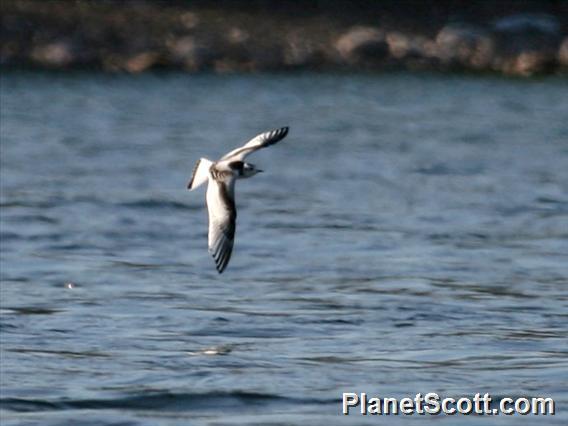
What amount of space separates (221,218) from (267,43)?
30.9m

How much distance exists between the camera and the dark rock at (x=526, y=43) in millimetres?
40250

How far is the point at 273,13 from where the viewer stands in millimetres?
44125

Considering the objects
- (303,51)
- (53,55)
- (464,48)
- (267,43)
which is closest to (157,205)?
(53,55)

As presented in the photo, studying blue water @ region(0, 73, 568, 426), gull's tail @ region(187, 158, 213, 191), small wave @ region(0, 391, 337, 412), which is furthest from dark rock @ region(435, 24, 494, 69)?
small wave @ region(0, 391, 337, 412)

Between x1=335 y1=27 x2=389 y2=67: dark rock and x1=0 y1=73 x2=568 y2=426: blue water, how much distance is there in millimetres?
8804

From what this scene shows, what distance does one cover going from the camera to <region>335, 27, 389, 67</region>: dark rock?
4150cm

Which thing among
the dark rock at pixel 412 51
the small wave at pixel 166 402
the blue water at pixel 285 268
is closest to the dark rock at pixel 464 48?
the dark rock at pixel 412 51

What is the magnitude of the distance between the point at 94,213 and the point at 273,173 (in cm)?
477

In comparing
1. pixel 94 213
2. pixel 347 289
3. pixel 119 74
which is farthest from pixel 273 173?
pixel 119 74

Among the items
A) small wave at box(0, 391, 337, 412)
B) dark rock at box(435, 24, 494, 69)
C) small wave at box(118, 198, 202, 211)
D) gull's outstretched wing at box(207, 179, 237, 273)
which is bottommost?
dark rock at box(435, 24, 494, 69)

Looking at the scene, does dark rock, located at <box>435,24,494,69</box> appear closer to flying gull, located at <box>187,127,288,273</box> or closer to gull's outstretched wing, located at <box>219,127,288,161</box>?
gull's outstretched wing, located at <box>219,127,288,161</box>

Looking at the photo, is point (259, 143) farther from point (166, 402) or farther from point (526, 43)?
point (526, 43)

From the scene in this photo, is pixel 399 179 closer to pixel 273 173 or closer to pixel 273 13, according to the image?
pixel 273 173

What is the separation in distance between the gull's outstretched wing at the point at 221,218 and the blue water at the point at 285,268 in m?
0.87
